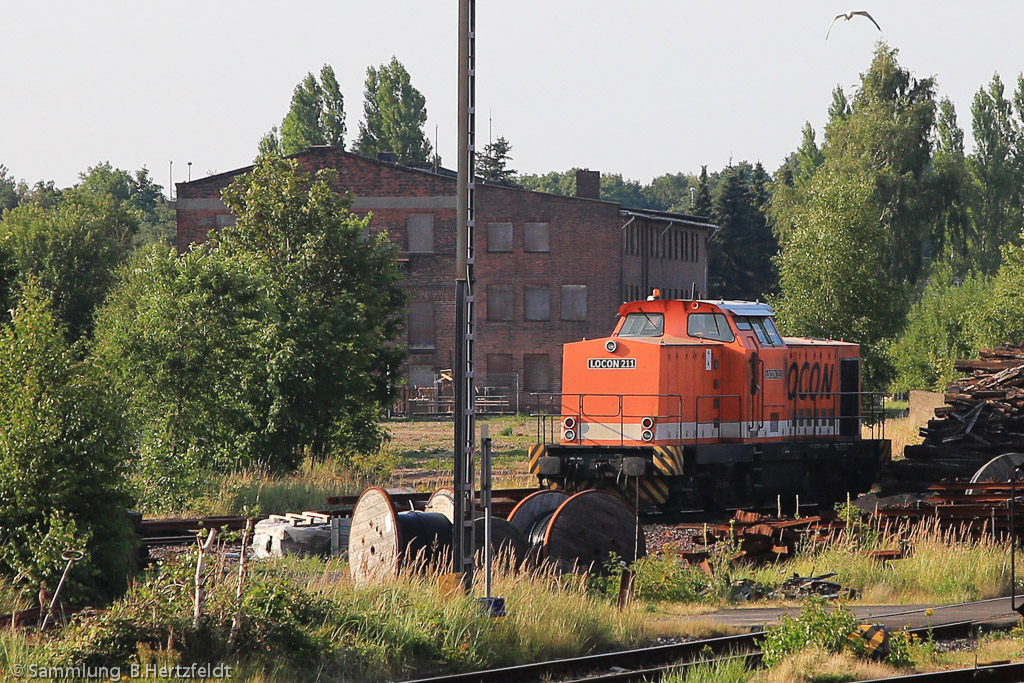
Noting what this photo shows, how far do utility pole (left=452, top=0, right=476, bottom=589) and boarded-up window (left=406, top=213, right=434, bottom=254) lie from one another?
147ft

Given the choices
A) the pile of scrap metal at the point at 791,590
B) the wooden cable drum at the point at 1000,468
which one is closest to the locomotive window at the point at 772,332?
the wooden cable drum at the point at 1000,468

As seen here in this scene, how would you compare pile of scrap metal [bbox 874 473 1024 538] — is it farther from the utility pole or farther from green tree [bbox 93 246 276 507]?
green tree [bbox 93 246 276 507]

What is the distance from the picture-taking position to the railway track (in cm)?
977

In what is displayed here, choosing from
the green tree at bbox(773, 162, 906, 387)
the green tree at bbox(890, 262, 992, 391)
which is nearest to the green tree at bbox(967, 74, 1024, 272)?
the green tree at bbox(890, 262, 992, 391)

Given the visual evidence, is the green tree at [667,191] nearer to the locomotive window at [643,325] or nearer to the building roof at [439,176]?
the building roof at [439,176]

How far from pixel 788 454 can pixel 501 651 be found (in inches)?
455

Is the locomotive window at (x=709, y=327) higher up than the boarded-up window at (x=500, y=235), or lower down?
lower down

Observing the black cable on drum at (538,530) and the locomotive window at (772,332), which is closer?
the black cable on drum at (538,530)

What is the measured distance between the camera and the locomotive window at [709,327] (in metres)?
20.6

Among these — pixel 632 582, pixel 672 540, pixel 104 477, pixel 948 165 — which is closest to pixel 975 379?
pixel 672 540

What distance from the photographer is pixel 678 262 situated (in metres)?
64.3

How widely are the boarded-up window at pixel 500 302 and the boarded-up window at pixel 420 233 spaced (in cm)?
333

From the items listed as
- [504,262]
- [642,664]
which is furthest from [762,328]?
[504,262]

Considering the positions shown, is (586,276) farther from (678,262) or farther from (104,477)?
(104,477)
